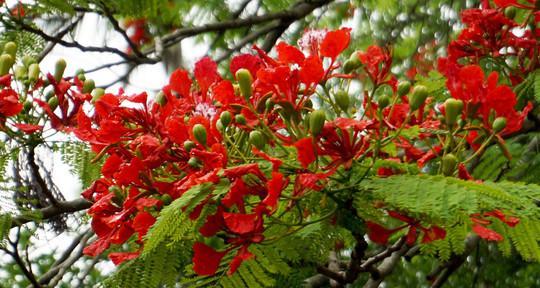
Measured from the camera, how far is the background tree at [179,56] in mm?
3010

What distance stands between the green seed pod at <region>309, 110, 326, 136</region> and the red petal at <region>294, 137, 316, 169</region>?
0.16 ft

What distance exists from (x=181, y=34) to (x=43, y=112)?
5.08 feet

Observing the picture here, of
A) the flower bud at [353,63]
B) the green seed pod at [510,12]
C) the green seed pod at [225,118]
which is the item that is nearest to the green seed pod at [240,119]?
the green seed pod at [225,118]

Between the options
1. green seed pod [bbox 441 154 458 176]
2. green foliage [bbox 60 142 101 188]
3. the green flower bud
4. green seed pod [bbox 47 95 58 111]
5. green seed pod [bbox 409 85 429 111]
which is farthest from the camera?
green foliage [bbox 60 142 101 188]

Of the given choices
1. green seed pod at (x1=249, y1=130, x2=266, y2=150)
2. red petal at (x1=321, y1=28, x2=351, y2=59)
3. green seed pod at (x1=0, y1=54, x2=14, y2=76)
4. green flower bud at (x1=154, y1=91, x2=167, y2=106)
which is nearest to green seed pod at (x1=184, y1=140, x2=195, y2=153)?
green seed pod at (x1=249, y1=130, x2=266, y2=150)

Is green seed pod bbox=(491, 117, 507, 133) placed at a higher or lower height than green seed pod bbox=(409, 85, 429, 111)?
lower

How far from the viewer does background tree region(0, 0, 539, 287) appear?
301cm

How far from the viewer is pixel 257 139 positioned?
1.92 meters

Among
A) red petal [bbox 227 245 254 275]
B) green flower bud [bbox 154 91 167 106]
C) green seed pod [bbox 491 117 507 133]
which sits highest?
green flower bud [bbox 154 91 167 106]

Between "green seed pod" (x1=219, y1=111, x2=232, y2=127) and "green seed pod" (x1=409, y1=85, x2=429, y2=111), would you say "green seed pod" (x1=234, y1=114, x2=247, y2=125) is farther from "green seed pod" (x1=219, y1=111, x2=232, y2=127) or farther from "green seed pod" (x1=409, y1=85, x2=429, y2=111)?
"green seed pod" (x1=409, y1=85, x2=429, y2=111)

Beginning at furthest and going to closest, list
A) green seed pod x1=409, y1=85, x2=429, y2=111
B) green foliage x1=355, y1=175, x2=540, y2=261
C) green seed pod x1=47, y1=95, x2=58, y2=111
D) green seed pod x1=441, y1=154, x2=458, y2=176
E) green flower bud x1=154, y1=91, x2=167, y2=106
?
1. green seed pod x1=47, y1=95, x2=58, y2=111
2. green flower bud x1=154, y1=91, x2=167, y2=106
3. green seed pod x1=409, y1=85, x2=429, y2=111
4. green seed pod x1=441, y1=154, x2=458, y2=176
5. green foliage x1=355, y1=175, x2=540, y2=261

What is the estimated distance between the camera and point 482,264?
4387 millimetres

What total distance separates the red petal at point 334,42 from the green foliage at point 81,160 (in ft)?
3.59

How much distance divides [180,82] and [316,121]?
0.59 metres
